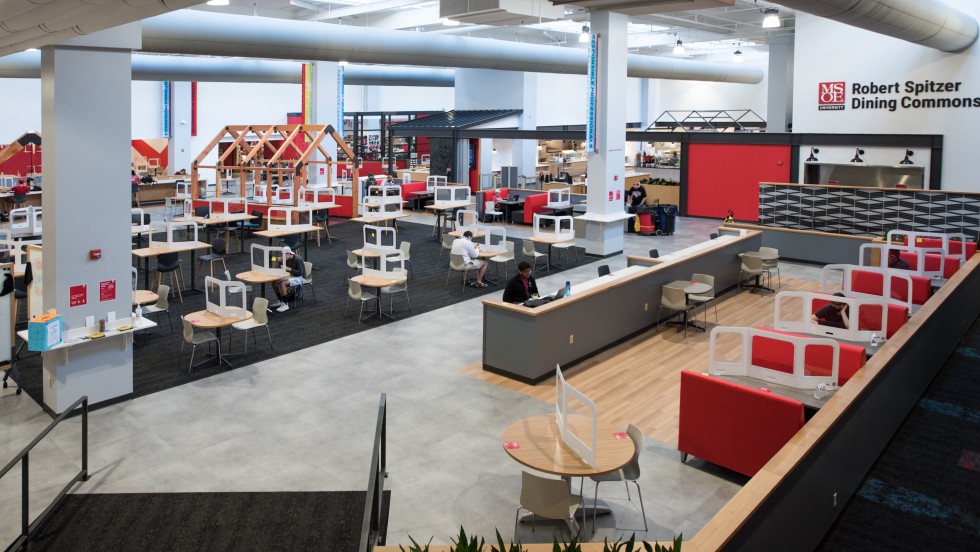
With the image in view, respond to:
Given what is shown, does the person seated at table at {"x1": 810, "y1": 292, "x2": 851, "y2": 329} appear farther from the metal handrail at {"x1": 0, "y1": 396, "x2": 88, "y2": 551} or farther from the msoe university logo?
the msoe university logo

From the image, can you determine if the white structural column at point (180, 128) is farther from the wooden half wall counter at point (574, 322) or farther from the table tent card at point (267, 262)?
the wooden half wall counter at point (574, 322)

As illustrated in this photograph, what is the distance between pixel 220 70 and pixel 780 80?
16981 mm

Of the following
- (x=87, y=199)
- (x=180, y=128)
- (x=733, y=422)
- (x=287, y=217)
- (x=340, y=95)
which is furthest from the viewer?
(x=180, y=128)

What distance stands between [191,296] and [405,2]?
31.6 ft

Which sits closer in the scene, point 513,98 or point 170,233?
point 170,233

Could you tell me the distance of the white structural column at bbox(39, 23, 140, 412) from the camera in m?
7.82

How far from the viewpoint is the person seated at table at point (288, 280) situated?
12422mm

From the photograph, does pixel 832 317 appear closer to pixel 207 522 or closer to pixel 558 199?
pixel 207 522

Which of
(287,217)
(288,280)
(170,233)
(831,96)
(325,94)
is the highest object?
(325,94)

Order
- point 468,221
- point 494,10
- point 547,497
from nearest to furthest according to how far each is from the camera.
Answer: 1. point 547,497
2. point 494,10
3. point 468,221

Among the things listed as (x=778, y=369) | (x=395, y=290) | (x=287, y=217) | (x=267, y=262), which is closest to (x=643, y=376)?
(x=778, y=369)

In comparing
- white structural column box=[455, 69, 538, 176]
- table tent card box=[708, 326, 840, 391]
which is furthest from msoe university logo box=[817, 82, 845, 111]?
table tent card box=[708, 326, 840, 391]

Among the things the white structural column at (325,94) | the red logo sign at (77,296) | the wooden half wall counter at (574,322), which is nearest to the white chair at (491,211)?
the white structural column at (325,94)

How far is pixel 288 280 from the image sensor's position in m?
12.5
